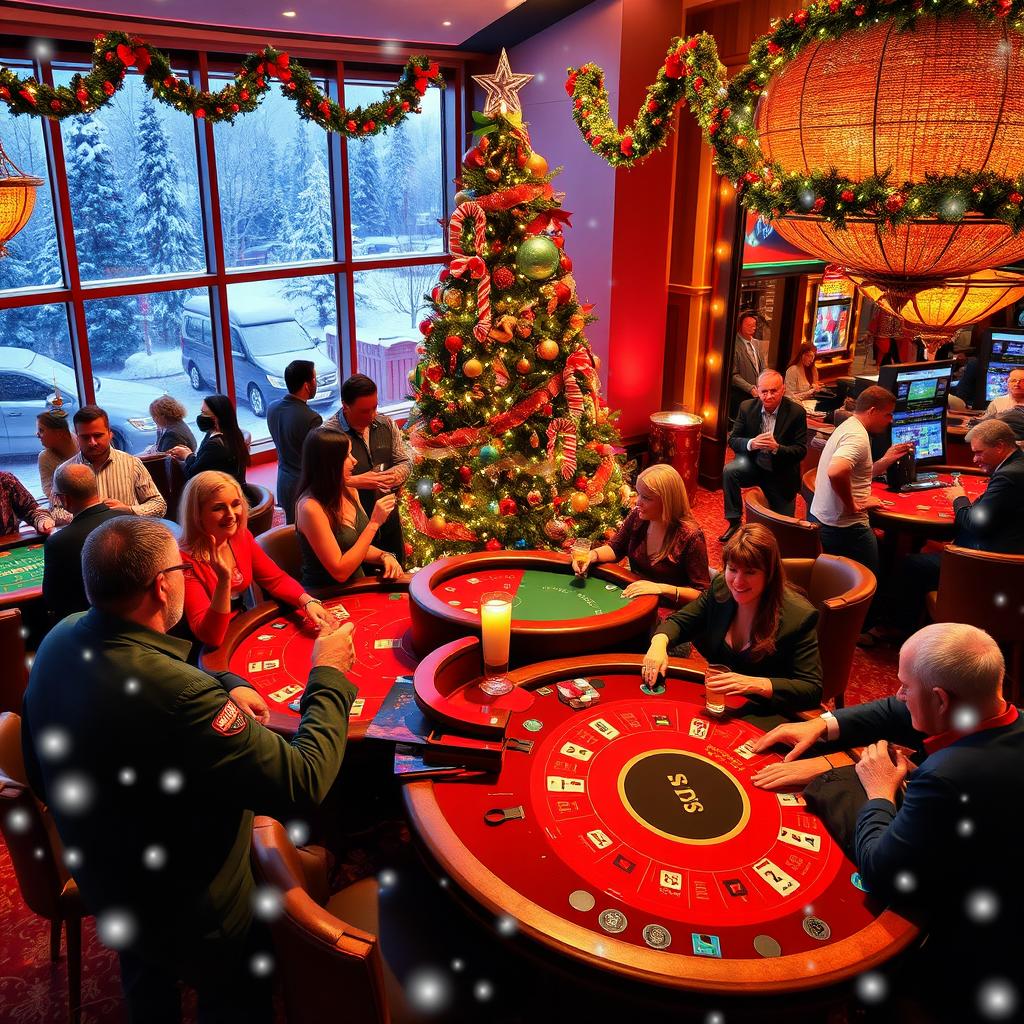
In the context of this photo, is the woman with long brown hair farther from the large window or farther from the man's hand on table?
the man's hand on table

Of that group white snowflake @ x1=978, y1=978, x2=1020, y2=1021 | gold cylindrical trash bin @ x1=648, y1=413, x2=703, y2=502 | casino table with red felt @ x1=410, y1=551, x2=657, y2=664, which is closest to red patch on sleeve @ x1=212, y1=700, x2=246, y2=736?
casino table with red felt @ x1=410, y1=551, x2=657, y2=664

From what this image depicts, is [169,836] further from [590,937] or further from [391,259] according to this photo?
[391,259]

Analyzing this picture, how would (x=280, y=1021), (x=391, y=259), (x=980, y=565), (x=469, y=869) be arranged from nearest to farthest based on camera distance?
(x=469, y=869)
(x=280, y=1021)
(x=980, y=565)
(x=391, y=259)

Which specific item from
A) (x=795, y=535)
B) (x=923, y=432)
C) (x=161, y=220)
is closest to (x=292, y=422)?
(x=795, y=535)

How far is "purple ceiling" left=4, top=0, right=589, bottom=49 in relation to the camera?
222 inches

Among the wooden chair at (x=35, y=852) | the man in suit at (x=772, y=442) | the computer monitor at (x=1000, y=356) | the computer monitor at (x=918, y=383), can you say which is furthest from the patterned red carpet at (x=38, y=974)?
the computer monitor at (x=1000, y=356)

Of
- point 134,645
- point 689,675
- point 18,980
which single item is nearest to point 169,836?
point 134,645

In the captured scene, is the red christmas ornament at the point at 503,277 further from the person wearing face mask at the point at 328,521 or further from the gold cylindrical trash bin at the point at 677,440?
the gold cylindrical trash bin at the point at 677,440

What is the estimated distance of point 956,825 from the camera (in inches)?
73.5

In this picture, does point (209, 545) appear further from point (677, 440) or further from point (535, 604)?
point (677, 440)

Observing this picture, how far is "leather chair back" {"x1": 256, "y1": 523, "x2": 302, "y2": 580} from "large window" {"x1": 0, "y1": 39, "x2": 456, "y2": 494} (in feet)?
12.4

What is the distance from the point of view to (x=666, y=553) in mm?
3693

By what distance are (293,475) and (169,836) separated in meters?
3.50

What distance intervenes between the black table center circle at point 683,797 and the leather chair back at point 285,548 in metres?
2.11
